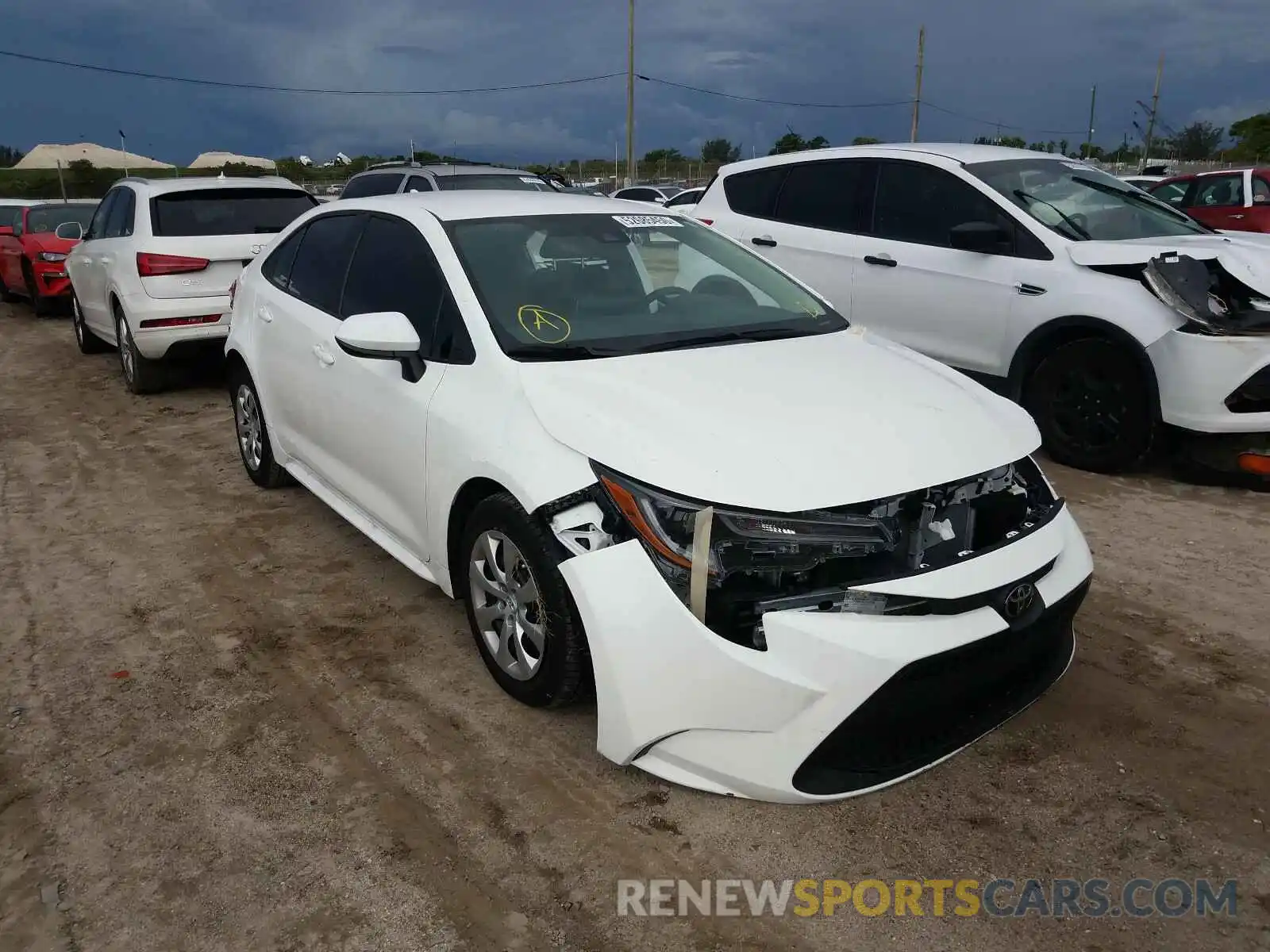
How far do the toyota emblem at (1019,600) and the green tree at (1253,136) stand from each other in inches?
2159

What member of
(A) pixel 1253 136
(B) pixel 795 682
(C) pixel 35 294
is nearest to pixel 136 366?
(C) pixel 35 294

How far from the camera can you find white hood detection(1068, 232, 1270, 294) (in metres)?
5.55

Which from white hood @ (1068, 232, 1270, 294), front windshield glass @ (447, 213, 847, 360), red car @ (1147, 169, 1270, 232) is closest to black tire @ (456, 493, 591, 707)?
front windshield glass @ (447, 213, 847, 360)

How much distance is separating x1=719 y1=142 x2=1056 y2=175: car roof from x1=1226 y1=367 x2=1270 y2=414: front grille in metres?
2.23

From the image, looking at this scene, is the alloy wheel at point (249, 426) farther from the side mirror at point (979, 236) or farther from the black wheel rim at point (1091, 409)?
the black wheel rim at point (1091, 409)

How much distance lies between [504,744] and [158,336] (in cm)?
607

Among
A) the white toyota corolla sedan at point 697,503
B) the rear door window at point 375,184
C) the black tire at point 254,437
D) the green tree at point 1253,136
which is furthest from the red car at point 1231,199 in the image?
the green tree at point 1253,136

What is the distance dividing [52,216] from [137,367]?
7051 millimetres

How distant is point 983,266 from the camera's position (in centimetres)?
623

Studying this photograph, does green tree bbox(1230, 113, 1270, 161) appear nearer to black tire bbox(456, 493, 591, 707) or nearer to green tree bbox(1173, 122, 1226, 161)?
green tree bbox(1173, 122, 1226, 161)

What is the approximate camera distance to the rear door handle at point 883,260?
22.0 feet

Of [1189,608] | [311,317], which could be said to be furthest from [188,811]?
[1189,608]

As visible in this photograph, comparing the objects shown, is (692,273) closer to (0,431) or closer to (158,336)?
(158,336)

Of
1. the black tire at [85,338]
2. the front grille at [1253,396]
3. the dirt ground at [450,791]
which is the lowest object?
the dirt ground at [450,791]
